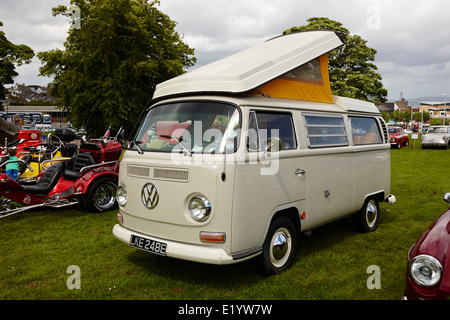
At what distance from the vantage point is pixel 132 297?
4.09m

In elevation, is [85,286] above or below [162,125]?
below

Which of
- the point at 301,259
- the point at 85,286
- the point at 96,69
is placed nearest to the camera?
the point at 85,286

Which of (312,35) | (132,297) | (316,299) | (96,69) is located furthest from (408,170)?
(96,69)

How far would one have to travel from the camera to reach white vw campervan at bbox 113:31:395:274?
3.87 m

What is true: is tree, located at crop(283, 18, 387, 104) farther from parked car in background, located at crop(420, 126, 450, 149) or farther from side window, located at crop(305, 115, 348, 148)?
side window, located at crop(305, 115, 348, 148)

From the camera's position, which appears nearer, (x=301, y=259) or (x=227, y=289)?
(x=227, y=289)

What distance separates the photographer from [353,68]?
114ft

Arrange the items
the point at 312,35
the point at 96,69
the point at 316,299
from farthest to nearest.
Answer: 1. the point at 96,69
2. the point at 312,35
3. the point at 316,299

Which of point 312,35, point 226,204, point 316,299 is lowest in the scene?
point 316,299

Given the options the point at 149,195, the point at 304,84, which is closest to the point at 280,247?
the point at 149,195

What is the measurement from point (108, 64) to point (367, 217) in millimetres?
23678

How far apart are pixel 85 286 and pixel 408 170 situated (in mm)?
14604

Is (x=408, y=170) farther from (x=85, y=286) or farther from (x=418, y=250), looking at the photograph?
(x=85, y=286)

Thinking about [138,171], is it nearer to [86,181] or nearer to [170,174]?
[170,174]
